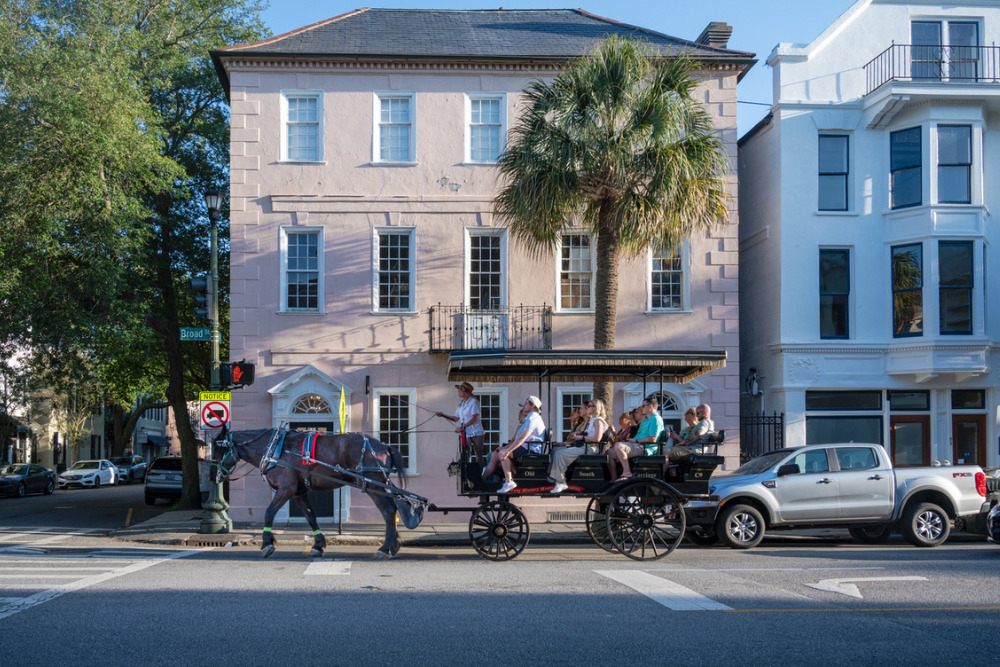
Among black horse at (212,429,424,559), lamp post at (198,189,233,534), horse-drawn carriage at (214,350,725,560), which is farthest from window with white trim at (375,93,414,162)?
black horse at (212,429,424,559)

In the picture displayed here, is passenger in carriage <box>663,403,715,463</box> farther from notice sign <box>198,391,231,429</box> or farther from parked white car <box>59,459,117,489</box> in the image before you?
parked white car <box>59,459,117,489</box>

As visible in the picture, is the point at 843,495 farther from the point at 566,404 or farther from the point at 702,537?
the point at 566,404

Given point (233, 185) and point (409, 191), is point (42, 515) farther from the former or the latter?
point (409, 191)

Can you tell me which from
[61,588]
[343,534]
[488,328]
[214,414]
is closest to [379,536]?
[343,534]

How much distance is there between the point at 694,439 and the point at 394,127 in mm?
11039

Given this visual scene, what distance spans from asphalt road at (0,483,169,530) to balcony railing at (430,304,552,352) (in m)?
8.03

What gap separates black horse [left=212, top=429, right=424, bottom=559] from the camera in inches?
519

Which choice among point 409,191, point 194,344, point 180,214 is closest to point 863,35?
point 409,191

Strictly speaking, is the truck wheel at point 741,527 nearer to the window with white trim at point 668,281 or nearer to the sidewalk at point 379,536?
the sidewalk at point 379,536

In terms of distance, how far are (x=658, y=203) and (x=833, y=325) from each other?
21.9ft

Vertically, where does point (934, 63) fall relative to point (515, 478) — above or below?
above

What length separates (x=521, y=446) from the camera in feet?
41.9

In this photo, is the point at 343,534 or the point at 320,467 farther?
the point at 343,534

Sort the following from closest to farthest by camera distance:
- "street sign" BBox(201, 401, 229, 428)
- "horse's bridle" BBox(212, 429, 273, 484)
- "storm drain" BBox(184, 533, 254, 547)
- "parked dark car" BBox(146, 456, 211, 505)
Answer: "horse's bridle" BBox(212, 429, 273, 484) → "storm drain" BBox(184, 533, 254, 547) → "street sign" BBox(201, 401, 229, 428) → "parked dark car" BBox(146, 456, 211, 505)
